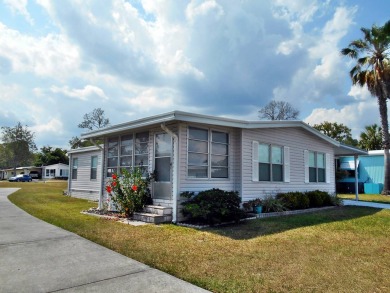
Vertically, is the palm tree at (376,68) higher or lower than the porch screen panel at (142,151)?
higher

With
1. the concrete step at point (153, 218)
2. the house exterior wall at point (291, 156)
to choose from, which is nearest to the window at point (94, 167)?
the concrete step at point (153, 218)

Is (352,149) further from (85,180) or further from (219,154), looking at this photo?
(85,180)

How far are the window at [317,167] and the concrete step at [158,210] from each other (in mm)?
7781

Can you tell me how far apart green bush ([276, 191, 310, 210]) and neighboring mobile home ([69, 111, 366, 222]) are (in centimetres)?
42

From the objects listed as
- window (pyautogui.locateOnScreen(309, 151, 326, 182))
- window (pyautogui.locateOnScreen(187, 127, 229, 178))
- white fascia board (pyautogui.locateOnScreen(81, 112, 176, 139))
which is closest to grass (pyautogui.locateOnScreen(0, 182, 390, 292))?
window (pyautogui.locateOnScreen(187, 127, 229, 178))

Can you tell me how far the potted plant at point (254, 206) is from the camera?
1062 cm

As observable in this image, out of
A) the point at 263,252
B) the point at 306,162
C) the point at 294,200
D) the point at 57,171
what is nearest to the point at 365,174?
the point at 306,162

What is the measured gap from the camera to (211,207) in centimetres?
837

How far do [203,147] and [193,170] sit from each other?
0.82 metres

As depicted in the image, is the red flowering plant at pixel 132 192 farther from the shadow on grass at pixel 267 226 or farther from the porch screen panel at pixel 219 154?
the shadow on grass at pixel 267 226

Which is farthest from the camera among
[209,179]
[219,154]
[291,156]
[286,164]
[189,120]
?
[291,156]

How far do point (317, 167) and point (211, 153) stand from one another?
6891 millimetres

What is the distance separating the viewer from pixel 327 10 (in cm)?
1098

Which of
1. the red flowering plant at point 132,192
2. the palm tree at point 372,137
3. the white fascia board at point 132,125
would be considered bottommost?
the red flowering plant at point 132,192
